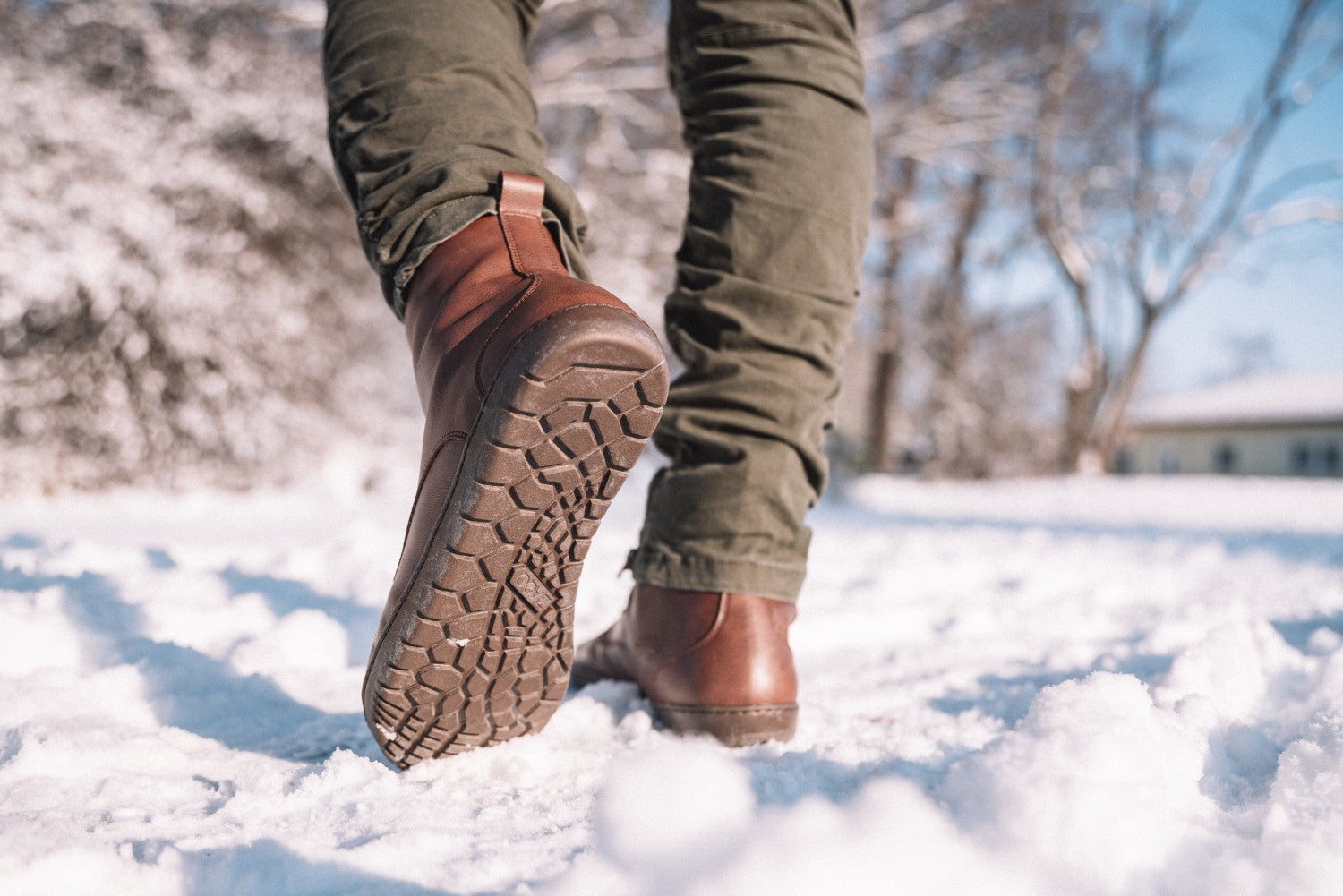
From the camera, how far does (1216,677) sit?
891mm

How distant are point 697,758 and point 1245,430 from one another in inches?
1198

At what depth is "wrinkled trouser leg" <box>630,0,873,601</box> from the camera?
2.95 feet

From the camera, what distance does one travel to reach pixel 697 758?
561 mm

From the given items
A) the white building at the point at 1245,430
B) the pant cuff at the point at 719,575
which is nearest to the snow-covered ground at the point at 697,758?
the pant cuff at the point at 719,575

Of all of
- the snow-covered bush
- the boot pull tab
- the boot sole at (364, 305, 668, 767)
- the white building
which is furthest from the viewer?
the white building

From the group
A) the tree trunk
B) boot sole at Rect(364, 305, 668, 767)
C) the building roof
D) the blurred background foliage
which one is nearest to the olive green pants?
boot sole at Rect(364, 305, 668, 767)

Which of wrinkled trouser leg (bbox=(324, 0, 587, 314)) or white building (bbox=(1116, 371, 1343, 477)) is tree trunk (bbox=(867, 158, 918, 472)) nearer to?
wrinkled trouser leg (bbox=(324, 0, 587, 314))

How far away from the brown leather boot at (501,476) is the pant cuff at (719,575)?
0.58 ft

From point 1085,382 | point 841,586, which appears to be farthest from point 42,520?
point 1085,382

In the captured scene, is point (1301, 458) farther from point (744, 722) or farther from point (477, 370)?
point (477, 370)

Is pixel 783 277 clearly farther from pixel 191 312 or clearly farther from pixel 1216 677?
pixel 191 312

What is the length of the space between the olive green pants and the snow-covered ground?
24 centimetres

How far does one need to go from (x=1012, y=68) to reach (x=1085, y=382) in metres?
4.36

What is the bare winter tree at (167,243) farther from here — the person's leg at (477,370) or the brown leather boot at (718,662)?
the brown leather boot at (718,662)
